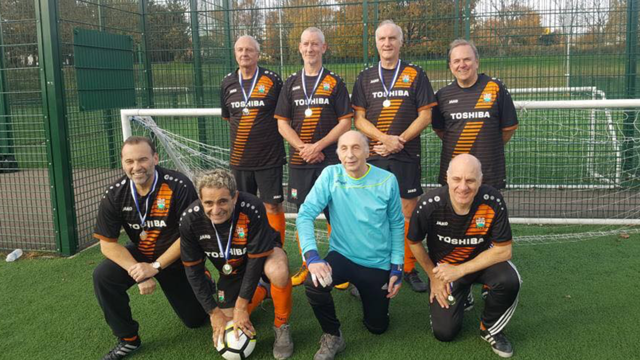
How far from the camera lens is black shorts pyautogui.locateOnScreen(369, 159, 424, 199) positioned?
13.9 ft

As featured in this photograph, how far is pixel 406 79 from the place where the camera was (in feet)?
13.6

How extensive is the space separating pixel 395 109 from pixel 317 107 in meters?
0.61

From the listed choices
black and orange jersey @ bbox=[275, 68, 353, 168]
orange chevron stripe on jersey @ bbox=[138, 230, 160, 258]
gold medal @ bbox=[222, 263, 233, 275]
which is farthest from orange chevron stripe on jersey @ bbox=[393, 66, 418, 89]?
orange chevron stripe on jersey @ bbox=[138, 230, 160, 258]

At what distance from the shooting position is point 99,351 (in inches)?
135

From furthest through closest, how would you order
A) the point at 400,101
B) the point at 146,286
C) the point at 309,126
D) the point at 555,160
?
the point at 555,160 → the point at 309,126 → the point at 400,101 → the point at 146,286

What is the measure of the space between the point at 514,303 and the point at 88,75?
4.36 metres

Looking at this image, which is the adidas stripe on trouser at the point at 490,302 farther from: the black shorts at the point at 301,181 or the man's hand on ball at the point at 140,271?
the man's hand on ball at the point at 140,271

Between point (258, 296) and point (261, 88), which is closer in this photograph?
point (258, 296)

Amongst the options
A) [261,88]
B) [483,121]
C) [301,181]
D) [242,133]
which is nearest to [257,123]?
[242,133]

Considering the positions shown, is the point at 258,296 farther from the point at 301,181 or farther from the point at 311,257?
the point at 301,181

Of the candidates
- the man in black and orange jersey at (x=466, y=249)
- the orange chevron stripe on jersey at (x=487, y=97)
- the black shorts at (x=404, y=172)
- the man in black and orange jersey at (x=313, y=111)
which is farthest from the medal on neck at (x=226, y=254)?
the orange chevron stripe on jersey at (x=487, y=97)

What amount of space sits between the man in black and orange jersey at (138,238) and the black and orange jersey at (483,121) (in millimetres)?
2008

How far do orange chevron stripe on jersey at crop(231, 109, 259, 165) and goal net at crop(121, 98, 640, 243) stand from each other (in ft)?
3.69

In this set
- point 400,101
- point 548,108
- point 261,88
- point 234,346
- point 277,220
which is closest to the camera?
point 234,346
